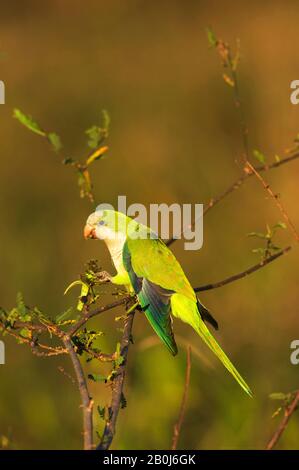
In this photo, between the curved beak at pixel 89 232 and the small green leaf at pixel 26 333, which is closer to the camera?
the small green leaf at pixel 26 333

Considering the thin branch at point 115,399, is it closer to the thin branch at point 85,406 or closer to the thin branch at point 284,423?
the thin branch at point 85,406

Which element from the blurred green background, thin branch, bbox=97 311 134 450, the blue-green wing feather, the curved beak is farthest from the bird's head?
thin branch, bbox=97 311 134 450

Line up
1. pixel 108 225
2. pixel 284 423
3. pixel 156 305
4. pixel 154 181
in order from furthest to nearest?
pixel 154 181 < pixel 108 225 < pixel 156 305 < pixel 284 423

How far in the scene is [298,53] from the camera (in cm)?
835

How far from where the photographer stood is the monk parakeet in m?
3.47

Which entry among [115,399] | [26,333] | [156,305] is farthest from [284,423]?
[156,305]

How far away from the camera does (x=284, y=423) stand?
2.37m

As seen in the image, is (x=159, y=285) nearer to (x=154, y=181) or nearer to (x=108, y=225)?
(x=108, y=225)

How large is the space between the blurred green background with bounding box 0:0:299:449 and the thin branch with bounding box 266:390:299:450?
109 centimetres

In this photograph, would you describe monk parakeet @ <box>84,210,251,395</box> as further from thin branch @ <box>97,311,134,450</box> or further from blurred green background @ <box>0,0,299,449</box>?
blurred green background @ <box>0,0,299,449</box>

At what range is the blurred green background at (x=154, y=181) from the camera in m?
4.91

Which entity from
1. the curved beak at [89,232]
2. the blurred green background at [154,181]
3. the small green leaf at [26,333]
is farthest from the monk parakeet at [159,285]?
the small green leaf at [26,333]

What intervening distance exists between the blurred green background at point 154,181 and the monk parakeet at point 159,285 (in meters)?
0.76

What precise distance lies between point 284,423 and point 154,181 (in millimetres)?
4967
